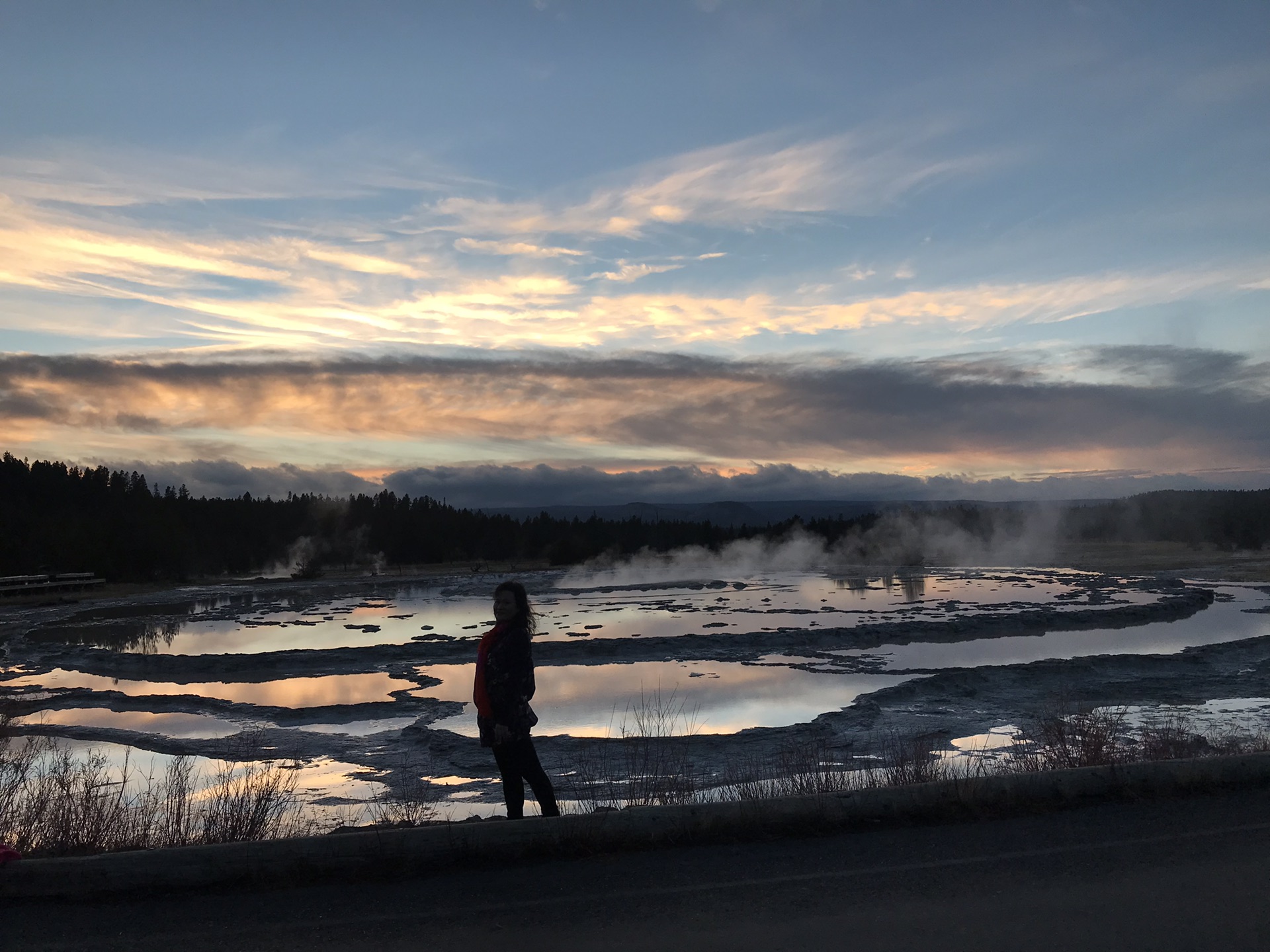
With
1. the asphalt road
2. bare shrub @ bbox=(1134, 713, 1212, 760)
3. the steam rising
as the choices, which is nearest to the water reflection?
the steam rising

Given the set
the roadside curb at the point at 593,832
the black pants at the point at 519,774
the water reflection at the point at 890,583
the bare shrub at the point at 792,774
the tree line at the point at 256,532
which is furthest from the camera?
the tree line at the point at 256,532

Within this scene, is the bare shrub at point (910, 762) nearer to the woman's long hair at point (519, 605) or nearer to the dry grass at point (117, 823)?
the woman's long hair at point (519, 605)

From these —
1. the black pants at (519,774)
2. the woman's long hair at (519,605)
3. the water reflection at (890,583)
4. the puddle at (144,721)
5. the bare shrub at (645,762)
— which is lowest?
the water reflection at (890,583)

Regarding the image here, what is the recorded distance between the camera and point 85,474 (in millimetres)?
100375

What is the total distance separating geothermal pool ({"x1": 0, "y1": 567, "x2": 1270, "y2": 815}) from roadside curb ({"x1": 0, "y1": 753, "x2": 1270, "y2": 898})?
5108 mm

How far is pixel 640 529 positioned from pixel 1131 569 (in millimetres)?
64578

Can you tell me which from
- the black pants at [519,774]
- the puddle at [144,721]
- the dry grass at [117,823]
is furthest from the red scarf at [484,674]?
the puddle at [144,721]

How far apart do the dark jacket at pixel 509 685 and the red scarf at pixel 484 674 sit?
23 mm

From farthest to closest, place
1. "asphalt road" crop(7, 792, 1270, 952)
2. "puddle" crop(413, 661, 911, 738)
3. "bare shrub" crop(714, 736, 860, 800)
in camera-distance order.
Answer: "puddle" crop(413, 661, 911, 738)
"bare shrub" crop(714, 736, 860, 800)
"asphalt road" crop(7, 792, 1270, 952)

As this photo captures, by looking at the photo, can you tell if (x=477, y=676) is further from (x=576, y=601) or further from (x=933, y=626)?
Answer: (x=576, y=601)

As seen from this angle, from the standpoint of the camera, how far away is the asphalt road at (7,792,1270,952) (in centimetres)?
467

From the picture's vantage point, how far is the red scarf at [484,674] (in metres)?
6.89

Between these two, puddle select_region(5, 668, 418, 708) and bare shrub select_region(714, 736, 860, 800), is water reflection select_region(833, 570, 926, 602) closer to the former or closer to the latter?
puddle select_region(5, 668, 418, 708)

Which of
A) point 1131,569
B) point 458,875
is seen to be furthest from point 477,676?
point 1131,569
